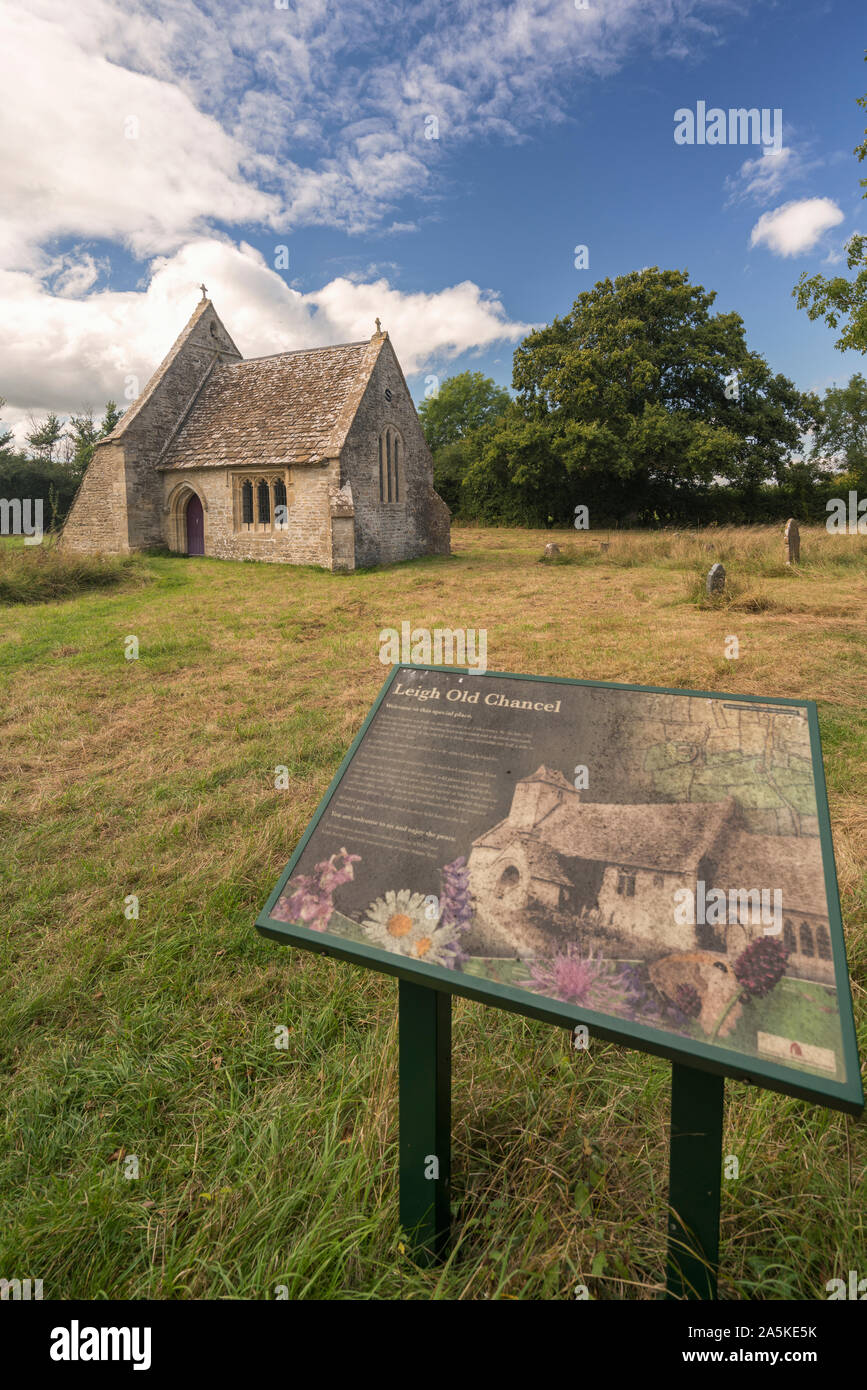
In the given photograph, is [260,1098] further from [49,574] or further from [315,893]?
[49,574]

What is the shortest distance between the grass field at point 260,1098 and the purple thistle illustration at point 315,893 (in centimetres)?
89

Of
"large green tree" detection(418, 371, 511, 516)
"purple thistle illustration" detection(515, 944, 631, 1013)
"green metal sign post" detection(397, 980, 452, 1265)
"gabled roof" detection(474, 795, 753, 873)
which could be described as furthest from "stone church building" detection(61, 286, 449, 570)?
"large green tree" detection(418, 371, 511, 516)

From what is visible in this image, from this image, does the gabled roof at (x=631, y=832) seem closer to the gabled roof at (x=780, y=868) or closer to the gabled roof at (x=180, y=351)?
the gabled roof at (x=780, y=868)

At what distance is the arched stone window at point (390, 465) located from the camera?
20.6m

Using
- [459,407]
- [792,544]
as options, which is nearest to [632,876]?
[792,544]

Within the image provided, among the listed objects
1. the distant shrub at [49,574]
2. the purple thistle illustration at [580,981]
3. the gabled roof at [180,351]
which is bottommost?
the purple thistle illustration at [580,981]

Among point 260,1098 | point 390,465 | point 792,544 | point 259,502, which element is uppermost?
point 390,465

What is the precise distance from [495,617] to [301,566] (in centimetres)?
948

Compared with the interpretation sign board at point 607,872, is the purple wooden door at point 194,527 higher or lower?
higher

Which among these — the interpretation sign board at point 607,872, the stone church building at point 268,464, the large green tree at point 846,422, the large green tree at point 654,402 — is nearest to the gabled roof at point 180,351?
the stone church building at point 268,464

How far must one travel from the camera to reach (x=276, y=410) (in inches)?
820

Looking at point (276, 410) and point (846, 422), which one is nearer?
point (276, 410)

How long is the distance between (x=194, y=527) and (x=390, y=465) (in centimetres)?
695
